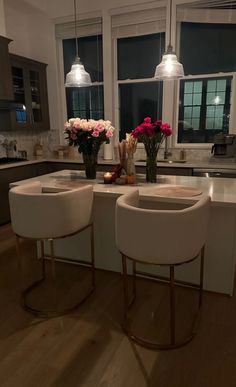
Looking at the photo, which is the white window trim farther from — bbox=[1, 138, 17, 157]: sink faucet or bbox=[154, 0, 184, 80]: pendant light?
bbox=[1, 138, 17, 157]: sink faucet

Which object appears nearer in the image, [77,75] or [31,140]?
[77,75]

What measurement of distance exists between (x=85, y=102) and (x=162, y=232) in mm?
3970

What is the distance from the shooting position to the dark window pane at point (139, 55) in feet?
14.3

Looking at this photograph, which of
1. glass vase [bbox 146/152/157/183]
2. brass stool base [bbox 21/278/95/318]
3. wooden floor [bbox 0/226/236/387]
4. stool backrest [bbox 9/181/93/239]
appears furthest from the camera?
glass vase [bbox 146/152/157/183]

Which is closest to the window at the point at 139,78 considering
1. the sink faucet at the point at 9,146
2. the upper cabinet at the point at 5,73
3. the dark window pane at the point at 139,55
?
the dark window pane at the point at 139,55

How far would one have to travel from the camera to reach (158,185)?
2.40 m

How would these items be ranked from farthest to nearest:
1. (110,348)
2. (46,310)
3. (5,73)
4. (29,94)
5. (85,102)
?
1. (85,102)
2. (29,94)
3. (5,73)
4. (46,310)
5. (110,348)

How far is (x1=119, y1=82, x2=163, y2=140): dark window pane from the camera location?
4523 millimetres

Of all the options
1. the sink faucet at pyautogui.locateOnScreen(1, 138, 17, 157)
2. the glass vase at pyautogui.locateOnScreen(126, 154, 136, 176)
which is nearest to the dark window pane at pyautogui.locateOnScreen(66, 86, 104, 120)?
the sink faucet at pyautogui.locateOnScreen(1, 138, 17, 157)

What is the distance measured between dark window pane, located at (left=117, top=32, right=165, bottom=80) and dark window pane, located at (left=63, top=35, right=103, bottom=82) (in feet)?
1.12

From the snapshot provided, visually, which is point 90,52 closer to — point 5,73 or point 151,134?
point 5,73

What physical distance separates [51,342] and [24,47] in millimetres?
4742

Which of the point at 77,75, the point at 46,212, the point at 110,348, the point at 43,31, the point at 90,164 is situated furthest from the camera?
the point at 43,31

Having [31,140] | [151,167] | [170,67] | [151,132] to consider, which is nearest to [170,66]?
[170,67]
